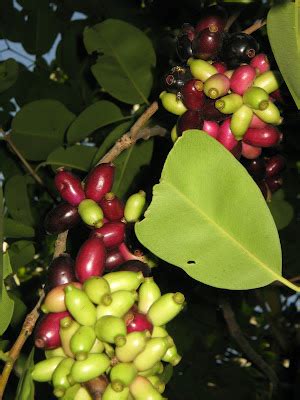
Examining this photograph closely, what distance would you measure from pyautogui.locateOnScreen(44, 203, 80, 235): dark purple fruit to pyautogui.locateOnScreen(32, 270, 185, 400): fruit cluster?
0.19m

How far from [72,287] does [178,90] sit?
0.53m

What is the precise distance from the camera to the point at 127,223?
4.49 ft

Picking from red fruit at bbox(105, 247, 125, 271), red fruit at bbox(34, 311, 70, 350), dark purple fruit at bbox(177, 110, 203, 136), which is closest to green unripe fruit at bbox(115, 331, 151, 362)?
red fruit at bbox(34, 311, 70, 350)

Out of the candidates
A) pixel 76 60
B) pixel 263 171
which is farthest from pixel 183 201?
pixel 76 60

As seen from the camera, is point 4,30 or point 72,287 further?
point 4,30

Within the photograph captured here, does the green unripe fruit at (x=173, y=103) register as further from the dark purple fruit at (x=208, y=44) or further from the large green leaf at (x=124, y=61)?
the large green leaf at (x=124, y=61)

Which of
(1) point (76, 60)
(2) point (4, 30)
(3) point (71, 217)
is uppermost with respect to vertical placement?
(3) point (71, 217)

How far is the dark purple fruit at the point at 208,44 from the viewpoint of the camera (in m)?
1.42

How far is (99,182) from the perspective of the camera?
4.44ft

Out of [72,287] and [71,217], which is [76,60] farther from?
[72,287]

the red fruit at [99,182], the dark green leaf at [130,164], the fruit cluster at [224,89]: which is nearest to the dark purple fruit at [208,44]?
the fruit cluster at [224,89]

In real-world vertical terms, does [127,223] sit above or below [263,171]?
above

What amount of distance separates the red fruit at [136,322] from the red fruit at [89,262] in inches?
4.3

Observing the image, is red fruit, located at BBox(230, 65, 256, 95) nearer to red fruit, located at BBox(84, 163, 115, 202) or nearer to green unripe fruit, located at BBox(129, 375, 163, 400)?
red fruit, located at BBox(84, 163, 115, 202)
